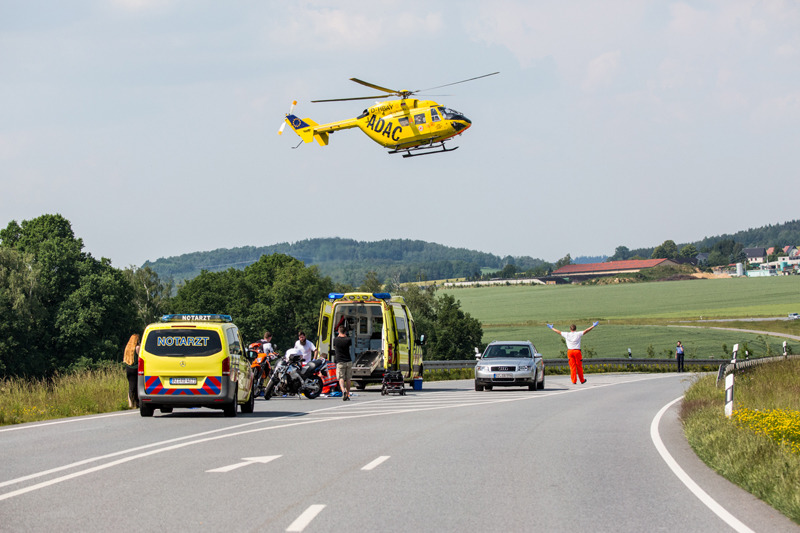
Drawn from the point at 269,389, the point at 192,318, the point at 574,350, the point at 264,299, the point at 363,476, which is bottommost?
the point at 574,350

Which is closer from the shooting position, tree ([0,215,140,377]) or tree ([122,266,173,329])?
tree ([0,215,140,377])

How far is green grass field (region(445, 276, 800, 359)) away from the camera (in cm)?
7812

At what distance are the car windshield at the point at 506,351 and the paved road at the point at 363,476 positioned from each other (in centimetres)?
1074

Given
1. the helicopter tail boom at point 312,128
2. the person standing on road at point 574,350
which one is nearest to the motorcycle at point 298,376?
the person standing on road at point 574,350

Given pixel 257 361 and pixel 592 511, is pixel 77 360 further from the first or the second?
pixel 592 511

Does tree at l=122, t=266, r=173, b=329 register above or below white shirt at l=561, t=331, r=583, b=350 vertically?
above

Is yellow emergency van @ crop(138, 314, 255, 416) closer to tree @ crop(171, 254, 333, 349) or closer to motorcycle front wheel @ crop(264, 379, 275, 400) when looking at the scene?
motorcycle front wheel @ crop(264, 379, 275, 400)

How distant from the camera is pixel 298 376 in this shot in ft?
→ 80.4

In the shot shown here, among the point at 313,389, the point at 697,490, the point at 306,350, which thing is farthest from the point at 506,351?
the point at 697,490

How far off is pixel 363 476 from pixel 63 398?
12.5m

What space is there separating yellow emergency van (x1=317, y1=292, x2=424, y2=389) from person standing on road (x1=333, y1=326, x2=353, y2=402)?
206cm

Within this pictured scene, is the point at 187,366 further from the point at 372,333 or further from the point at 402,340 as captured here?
the point at 372,333

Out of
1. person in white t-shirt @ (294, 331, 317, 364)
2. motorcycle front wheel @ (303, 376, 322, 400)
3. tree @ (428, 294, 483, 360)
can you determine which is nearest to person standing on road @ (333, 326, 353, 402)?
motorcycle front wheel @ (303, 376, 322, 400)

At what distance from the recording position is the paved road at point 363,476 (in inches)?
314
